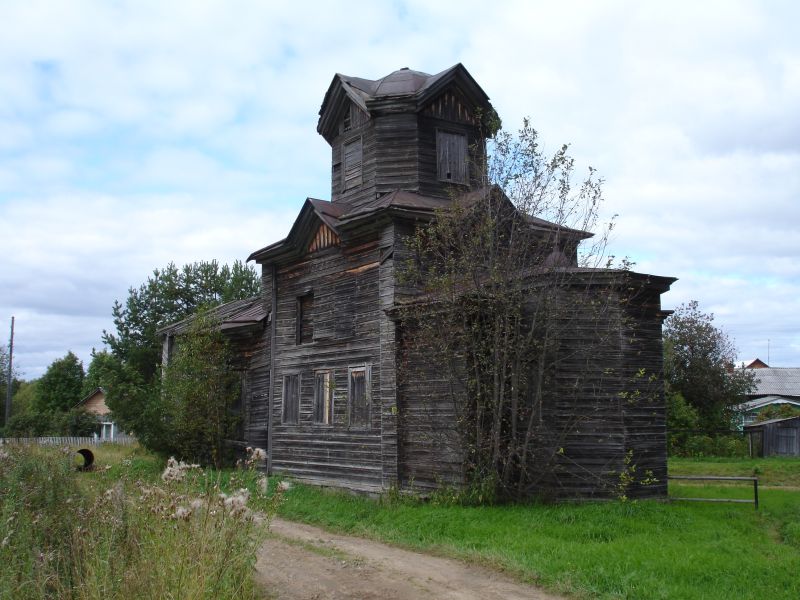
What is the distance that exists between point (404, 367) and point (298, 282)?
537cm

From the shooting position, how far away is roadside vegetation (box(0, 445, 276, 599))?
6.28m

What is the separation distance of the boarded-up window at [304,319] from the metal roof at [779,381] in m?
46.0

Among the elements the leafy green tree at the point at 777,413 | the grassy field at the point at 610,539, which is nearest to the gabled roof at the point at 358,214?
the grassy field at the point at 610,539

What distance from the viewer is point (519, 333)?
45.9 ft

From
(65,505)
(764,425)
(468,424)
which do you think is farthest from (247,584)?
(764,425)

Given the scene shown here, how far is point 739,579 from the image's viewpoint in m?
9.12

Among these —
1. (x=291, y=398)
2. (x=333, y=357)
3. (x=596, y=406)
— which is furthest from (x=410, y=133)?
(x=596, y=406)

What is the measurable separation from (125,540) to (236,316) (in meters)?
17.4

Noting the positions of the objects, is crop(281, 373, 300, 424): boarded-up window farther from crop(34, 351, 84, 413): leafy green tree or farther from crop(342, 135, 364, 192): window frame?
crop(34, 351, 84, 413): leafy green tree

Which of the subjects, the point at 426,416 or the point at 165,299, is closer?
the point at 426,416

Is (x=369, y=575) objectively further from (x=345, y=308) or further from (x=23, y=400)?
(x=23, y=400)

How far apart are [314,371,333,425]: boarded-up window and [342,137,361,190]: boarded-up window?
5489 millimetres

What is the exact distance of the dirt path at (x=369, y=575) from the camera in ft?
28.2

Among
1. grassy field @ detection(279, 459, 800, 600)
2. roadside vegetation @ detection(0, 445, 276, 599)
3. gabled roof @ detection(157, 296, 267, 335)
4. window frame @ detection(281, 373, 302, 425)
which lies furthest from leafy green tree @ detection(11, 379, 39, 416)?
roadside vegetation @ detection(0, 445, 276, 599)
